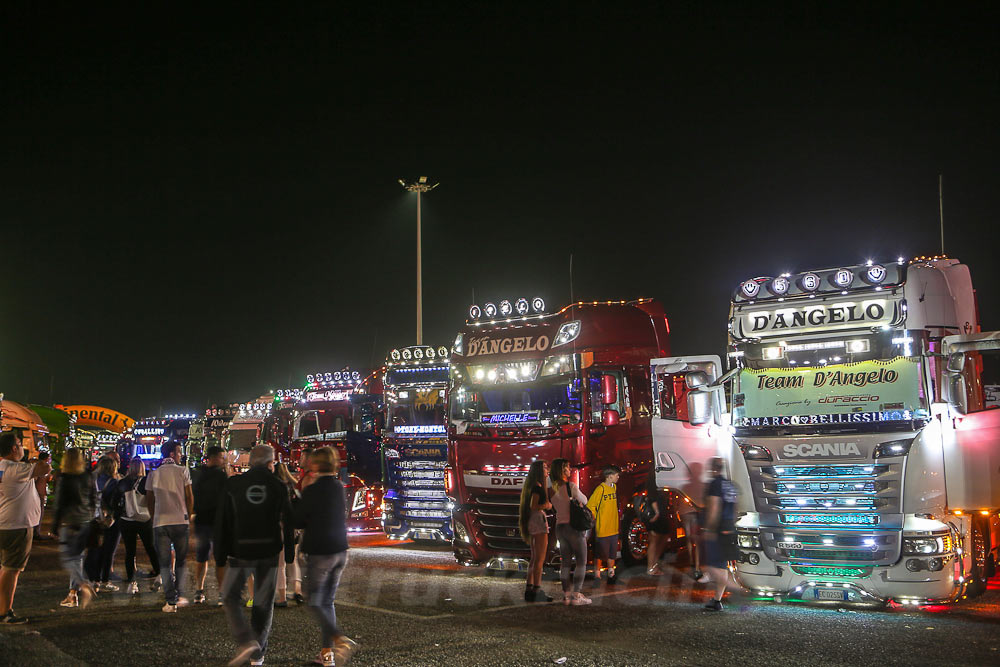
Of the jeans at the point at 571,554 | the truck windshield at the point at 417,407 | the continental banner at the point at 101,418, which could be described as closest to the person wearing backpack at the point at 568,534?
the jeans at the point at 571,554

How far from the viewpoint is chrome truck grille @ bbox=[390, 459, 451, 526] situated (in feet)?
54.0

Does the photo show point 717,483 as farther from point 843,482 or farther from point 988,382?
point 988,382

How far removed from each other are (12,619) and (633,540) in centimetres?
861

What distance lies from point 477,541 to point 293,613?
393 cm

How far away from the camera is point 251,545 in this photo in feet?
23.8

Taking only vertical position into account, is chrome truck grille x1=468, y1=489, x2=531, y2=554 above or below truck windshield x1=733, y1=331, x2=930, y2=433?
below

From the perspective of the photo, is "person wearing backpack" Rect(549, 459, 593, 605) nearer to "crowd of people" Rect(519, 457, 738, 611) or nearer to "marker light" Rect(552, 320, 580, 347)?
"crowd of people" Rect(519, 457, 738, 611)

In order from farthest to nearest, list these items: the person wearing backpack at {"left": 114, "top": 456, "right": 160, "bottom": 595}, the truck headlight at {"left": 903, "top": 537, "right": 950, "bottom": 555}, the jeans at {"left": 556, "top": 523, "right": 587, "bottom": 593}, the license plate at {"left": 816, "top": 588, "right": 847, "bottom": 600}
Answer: the person wearing backpack at {"left": 114, "top": 456, "right": 160, "bottom": 595} → the jeans at {"left": 556, "top": 523, "right": 587, "bottom": 593} → the license plate at {"left": 816, "top": 588, "right": 847, "bottom": 600} → the truck headlight at {"left": 903, "top": 537, "right": 950, "bottom": 555}

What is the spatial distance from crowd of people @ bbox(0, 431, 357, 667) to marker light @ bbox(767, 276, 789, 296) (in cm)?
Result: 614

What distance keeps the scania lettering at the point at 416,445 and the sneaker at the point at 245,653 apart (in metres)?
9.04

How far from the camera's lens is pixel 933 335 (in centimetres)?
1034

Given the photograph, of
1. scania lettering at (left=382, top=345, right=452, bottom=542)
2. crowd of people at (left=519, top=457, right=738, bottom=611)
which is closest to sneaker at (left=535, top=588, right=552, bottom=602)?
crowd of people at (left=519, top=457, right=738, bottom=611)

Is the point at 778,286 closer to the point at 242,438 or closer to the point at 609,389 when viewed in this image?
the point at 609,389

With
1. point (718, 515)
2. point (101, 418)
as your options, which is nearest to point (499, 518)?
point (718, 515)
